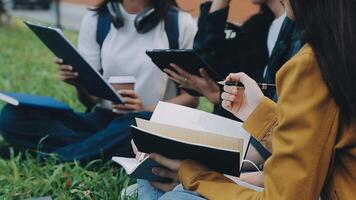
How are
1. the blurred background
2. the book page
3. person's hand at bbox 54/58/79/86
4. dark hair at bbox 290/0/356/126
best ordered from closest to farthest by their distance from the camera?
dark hair at bbox 290/0/356/126 < the book page < person's hand at bbox 54/58/79/86 < the blurred background

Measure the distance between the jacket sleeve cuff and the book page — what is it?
0.20ft

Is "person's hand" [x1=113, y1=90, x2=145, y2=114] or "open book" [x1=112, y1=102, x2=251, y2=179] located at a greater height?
Result: "open book" [x1=112, y1=102, x2=251, y2=179]

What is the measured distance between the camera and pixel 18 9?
53.6ft

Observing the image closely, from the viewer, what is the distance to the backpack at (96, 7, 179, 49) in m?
3.03

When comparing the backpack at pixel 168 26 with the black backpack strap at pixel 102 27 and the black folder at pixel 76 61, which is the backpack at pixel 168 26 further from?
the black folder at pixel 76 61

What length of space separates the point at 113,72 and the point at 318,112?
5.93ft

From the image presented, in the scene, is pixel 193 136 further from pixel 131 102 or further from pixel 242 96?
pixel 131 102

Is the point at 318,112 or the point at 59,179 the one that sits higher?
the point at 318,112

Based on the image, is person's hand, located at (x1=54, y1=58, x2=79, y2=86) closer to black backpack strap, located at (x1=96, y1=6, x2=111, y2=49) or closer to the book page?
black backpack strap, located at (x1=96, y1=6, x2=111, y2=49)

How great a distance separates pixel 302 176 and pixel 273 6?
152cm

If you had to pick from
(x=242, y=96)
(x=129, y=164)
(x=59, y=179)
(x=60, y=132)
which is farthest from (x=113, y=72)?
(x=242, y=96)

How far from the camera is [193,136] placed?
5.84 ft

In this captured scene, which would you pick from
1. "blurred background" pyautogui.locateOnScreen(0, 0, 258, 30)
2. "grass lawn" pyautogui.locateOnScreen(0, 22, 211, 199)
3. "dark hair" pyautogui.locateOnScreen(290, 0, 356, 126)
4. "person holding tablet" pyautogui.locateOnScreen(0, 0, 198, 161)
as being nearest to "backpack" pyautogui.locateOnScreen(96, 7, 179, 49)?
"person holding tablet" pyautogui.locateOnScreen(0, 0, 198, 161)

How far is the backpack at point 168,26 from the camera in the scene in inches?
119
